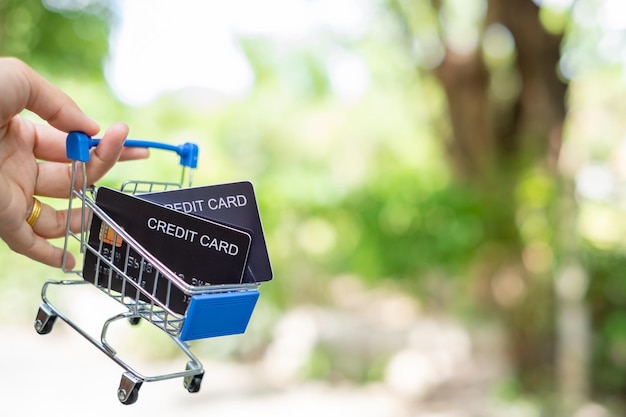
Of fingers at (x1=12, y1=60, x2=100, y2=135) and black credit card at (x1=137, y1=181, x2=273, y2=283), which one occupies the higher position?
fingers at (x1=12, y1=60, x2=100, y2=135)

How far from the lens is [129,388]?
586 mm

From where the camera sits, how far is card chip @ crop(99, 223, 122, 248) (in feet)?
2.02

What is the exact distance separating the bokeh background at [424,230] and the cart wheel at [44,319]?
5.99 feet

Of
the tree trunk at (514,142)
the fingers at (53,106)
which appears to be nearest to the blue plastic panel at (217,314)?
the fingers at (53,106)

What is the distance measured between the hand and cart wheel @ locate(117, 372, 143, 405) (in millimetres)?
166

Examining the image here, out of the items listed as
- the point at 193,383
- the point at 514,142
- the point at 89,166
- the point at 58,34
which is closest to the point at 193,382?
the point at 193,383

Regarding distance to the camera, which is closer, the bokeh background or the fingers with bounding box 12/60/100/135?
the fingers with bounding box 12/60/100/135

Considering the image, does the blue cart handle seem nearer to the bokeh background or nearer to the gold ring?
the gold ring

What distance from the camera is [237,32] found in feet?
14.4

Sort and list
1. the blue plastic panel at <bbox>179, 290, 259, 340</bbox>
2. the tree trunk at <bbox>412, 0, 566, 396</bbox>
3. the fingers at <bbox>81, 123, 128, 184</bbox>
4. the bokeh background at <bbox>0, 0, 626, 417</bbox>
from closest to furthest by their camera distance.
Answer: the blue plastic panel at <bbox>179, 290, 259, 340</bbox>, the fingers at <bbox>81, 123, 128, 184</bbox>, the bokeh background at <bbox>0, 0, 626, 417</bbox>, the tree trunk at <bbox>412, 0, 566, 396</bbox>

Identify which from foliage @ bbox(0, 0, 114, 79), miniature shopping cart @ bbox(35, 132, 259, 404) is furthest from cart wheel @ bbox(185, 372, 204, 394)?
foliage @ bbox(0, 0, 114, 79)

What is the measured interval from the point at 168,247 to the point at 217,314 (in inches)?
3.2

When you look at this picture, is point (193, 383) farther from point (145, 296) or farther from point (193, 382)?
point (145, 296)

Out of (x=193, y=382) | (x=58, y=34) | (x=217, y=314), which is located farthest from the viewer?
(x=58, y=34)
